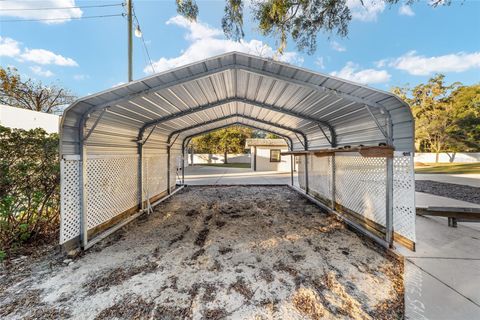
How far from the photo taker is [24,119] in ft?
25.6

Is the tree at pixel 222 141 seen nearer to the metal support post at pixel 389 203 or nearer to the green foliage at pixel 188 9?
the green foliage at pixel 188 9

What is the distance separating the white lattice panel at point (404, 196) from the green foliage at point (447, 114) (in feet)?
84.5

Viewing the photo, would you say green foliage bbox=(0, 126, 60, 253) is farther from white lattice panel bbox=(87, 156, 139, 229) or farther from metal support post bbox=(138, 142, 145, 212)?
metal support post bbox=(138, 142, 145, 212)

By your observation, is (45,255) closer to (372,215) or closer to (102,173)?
(102,173)

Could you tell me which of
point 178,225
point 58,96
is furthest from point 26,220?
point 58,96

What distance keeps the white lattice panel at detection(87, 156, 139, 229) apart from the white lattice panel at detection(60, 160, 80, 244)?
0.28 metres

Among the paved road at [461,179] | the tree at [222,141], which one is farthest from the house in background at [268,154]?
the tree at [222,141]

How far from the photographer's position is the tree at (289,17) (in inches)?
205

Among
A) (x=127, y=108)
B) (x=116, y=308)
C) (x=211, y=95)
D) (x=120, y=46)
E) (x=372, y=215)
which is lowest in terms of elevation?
(x=116, y=308)

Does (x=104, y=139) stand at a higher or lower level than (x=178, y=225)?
higher

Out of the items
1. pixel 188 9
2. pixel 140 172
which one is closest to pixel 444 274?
pixel 140 172

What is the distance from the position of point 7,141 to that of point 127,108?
1944 millimetres

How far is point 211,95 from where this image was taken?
5410 millimetres

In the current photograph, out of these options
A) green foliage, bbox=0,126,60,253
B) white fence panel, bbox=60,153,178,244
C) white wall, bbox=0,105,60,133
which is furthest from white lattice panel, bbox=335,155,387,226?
white wall, bbox=0,105,60,133
